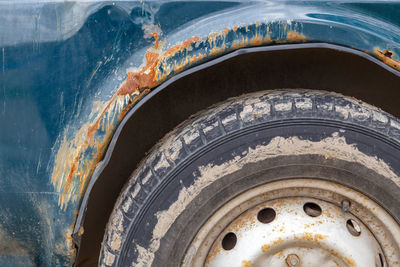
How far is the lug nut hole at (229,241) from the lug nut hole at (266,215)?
125 millimetres

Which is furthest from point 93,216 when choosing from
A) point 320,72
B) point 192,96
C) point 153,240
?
point 320,72

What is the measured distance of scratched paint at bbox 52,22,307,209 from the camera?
1.59 meters

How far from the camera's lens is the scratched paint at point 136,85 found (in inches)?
62.5

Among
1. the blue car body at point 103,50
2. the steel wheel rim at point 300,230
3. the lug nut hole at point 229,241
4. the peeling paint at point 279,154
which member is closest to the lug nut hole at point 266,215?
the steel wheel rim at point 300,230

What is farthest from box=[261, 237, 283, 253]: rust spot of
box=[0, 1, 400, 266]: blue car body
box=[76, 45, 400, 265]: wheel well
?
box=[0, 1, 400, 266]: blue car body

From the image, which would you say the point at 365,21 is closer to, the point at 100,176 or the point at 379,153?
the point at 379,153

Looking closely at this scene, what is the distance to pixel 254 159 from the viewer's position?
5.37 feet

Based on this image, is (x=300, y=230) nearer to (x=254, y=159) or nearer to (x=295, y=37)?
(x=254, y=159)

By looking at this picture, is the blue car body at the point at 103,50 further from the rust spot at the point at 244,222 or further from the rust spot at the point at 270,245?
the rust spot at the point at 270,245

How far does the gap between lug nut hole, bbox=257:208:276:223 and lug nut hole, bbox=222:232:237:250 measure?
125 mm

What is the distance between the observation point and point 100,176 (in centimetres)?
176

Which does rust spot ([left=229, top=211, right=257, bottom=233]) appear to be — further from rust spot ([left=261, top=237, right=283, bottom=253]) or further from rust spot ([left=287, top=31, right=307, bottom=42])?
rust spot ([left=287, top=31, right=307, bottom=42])

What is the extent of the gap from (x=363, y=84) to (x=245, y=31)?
572mm

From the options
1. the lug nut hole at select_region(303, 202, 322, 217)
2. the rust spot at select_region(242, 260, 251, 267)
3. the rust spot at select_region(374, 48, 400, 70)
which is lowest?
the rust spot at select_region(242, 260, 251, 267)
